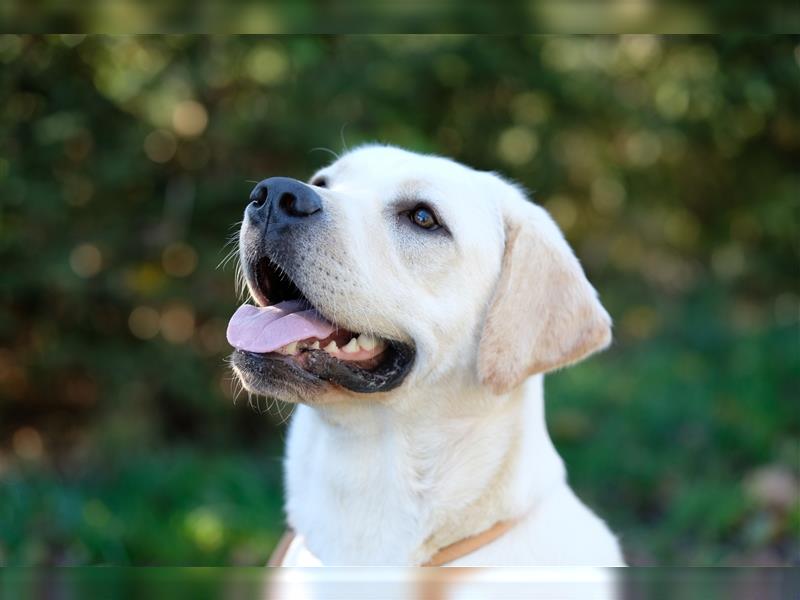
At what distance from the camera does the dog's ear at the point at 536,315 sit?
2.85 m

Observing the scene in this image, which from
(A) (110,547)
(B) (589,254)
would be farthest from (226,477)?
(B) (589,254)

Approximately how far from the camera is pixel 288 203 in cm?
276

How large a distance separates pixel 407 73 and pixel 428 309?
386 cm

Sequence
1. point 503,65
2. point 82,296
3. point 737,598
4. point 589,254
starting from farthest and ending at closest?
point 589,254 → point 503,65 → point 82,296 → point 737,598

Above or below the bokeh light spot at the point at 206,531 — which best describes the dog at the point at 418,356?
above

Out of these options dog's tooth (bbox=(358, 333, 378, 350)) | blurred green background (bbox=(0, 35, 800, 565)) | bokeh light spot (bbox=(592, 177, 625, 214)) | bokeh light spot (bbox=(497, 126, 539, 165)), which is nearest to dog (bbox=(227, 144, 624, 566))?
dog's tooth (bbox=(358, 333, 378, 350))

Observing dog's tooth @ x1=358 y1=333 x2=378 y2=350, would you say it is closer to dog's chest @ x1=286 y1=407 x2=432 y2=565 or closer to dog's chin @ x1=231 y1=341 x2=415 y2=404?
dog's chin @ x1=231 y1=341 x2=415 y2=404

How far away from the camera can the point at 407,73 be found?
21.0 feet

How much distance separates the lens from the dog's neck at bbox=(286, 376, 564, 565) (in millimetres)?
2891

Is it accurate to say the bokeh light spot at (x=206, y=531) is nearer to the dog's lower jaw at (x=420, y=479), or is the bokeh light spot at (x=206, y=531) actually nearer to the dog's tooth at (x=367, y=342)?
the dog's lower jaw at (x=420, y=479)

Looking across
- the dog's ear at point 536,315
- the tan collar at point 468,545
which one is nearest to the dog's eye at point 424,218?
the dog's ear at point 536,315

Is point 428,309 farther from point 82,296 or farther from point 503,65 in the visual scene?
point 503,65

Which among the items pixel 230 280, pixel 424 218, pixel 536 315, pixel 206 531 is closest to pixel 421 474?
pixel 536 315

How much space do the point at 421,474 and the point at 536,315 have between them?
636 millimetres
